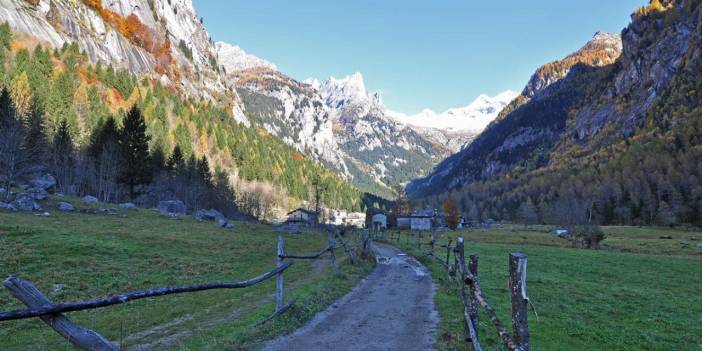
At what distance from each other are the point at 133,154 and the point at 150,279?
67.8 meters

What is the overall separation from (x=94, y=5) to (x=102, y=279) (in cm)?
17975

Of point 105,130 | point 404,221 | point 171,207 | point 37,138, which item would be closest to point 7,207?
point 171,207

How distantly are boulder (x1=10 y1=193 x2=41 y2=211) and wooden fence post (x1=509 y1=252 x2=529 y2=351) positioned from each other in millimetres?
54683

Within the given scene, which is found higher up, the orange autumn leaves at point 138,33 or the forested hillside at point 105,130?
the orange autumn leaves at point 138,33

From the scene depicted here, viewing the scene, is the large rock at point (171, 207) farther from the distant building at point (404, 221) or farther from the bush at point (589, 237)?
the distant building at point (404, 221)

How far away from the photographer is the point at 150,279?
25.1 metres

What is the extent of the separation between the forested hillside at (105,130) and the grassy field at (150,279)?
2497 centimetres

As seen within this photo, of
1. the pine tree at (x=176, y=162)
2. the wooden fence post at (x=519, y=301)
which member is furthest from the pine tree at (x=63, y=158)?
the wooden fence post at (x=519, y=301)

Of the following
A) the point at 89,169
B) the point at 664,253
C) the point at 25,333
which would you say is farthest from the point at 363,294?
the point at 89,169

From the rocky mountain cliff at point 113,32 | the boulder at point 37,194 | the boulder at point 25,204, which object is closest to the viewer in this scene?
the boulder at point 25,204

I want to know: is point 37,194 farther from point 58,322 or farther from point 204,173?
point 204,173

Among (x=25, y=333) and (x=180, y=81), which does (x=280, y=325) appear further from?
(x=180, y=81)

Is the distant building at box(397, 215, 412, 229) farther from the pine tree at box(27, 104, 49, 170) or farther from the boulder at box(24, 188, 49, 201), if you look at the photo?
A: the boulder at box(24, 188, 49, 201)

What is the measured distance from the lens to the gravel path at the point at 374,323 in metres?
12.0
